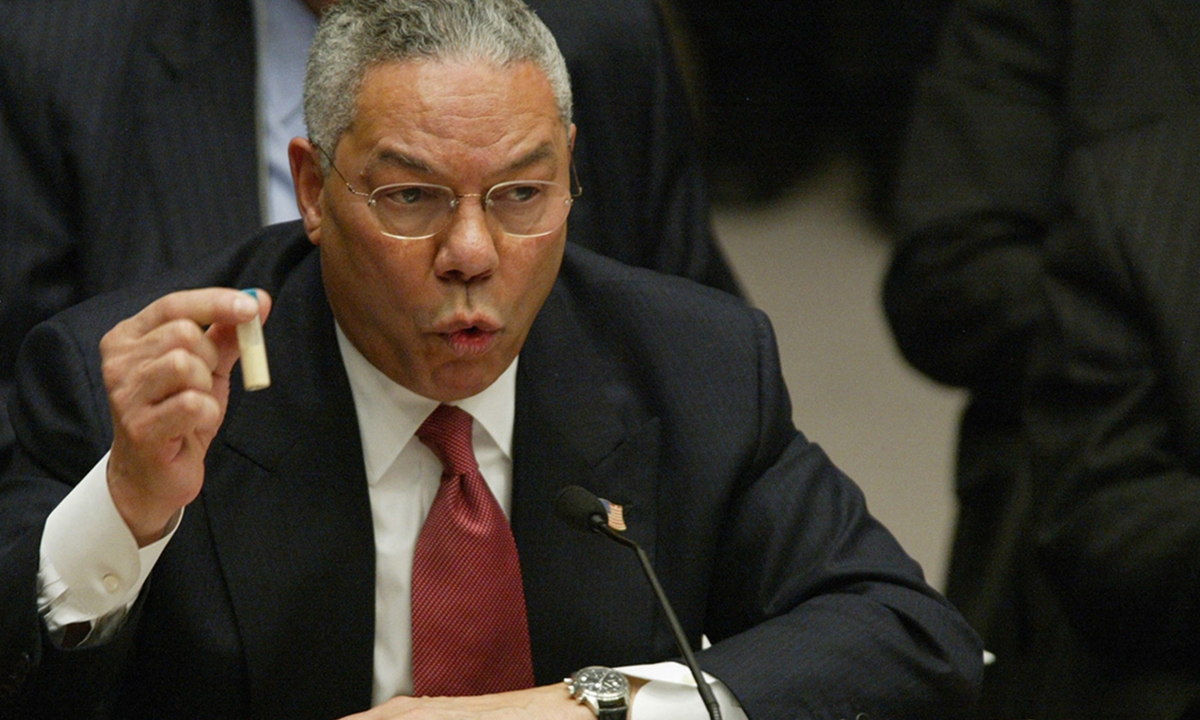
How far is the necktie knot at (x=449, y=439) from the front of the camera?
7.25 feet

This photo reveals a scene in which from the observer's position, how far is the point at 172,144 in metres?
2.81

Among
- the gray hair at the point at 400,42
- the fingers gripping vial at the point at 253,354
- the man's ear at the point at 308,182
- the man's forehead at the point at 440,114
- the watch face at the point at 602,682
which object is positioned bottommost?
the watch face at the point at 602,682

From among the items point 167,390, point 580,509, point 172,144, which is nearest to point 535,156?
point 580,509

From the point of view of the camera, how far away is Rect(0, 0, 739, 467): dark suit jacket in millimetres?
2727

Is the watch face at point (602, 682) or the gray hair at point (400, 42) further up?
the gray hair at point (400, 42)

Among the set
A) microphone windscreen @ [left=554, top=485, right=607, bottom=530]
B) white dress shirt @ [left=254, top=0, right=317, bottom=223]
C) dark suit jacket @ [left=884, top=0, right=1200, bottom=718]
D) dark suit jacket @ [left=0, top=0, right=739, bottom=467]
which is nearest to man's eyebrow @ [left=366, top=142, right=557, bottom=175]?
microphone windscreen @ [left=554, top=485, right=607, bottom=530]

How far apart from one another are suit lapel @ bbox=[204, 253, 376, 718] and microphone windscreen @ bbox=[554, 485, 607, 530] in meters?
0.36

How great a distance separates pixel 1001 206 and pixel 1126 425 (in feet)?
1.44

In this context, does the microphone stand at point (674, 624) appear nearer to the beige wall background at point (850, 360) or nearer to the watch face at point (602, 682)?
the watch face at point (602, 682)

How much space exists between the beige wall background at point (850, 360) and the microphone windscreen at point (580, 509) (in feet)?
3.84

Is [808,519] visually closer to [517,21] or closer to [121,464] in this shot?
[517,21]

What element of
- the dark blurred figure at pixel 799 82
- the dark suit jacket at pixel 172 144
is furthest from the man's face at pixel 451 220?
the dark blurred figure at pixel 799 82

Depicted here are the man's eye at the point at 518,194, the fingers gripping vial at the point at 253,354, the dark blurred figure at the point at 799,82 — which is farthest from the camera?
the dark blurred figure at the point at 799,82

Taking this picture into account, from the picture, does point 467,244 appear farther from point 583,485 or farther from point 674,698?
point 674,698
